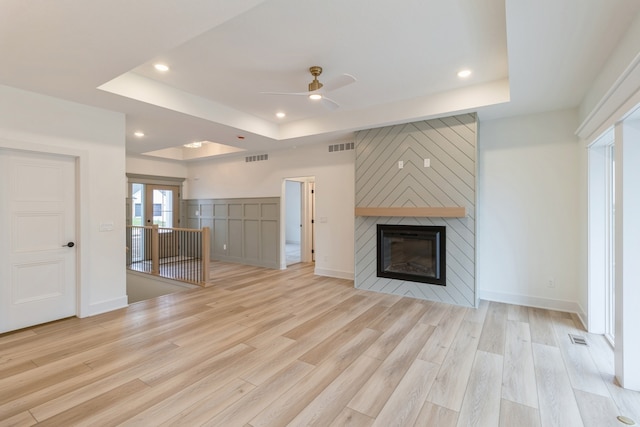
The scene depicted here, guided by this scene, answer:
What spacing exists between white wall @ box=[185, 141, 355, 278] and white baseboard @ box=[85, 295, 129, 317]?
3.47 meters

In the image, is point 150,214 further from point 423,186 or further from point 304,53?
point 423,186

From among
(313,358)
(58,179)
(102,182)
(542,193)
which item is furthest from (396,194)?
(58,179)

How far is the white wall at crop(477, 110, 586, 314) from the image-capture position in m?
4.02

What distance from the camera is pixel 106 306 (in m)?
4.04

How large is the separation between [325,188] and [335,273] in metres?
1.76

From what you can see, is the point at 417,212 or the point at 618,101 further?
the point at 417,212

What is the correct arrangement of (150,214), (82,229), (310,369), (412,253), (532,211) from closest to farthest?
(310,369) → (82,229) → (532,211) → (412,253) → (150,214)

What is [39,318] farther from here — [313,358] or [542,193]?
[542,193]

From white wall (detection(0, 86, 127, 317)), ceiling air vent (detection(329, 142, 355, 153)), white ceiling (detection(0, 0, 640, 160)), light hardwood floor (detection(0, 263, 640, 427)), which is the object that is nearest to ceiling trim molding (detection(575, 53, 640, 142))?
white ceiling (detection(0, 0, 640, 160))

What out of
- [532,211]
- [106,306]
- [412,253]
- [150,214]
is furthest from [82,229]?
[532,211]

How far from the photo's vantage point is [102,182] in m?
4.01

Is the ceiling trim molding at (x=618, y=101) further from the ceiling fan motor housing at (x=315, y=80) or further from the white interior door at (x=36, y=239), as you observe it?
the white interior door at (x=36, y=239)

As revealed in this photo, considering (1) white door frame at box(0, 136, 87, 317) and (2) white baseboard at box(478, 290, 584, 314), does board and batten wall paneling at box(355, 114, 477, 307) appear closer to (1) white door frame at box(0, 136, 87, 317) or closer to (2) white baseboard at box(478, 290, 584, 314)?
(2) white baseboard at box(478, 290, 584, 314)

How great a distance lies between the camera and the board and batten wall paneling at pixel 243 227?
702 cm
